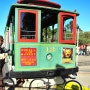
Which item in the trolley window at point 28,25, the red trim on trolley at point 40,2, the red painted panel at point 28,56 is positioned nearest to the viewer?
the red painted panel at point 28,56

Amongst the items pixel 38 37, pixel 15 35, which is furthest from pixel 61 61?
pixel 15 35

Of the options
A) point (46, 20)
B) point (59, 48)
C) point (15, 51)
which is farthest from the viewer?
point (46, 20)

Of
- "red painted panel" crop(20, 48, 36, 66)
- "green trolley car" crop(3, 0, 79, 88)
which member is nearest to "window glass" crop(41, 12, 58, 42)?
"green trolley car" crop(3, 0, 79, 88)

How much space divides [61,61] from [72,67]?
57 centimetres

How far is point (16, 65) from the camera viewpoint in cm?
927

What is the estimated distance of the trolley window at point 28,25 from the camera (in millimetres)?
9445

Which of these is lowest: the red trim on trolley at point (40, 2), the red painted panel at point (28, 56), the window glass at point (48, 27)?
the red painted panel at point (28, 56)

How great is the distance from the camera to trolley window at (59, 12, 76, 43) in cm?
1012

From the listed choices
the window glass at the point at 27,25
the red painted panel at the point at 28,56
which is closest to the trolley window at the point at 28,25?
the window glass at the point at 27,25

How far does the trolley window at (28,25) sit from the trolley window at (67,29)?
3.17 feet

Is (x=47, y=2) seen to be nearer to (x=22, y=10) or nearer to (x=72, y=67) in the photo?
(x=22, y=10)

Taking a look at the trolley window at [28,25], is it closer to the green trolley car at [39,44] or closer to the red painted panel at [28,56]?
the green trolley car at [39,44]

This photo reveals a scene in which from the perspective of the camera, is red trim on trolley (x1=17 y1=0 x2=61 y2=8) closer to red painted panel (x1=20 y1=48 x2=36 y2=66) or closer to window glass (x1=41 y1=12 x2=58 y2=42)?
window glass (x1=41 y1=12 x2=58 y2=42)

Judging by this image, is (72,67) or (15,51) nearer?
(15,51)
